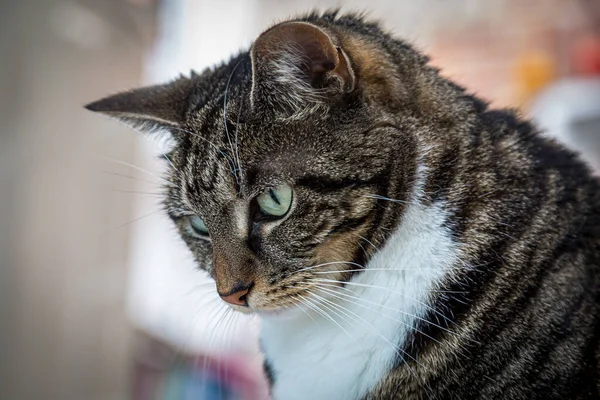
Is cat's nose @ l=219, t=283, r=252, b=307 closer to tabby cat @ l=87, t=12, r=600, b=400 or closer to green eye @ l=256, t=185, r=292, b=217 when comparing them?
tabby cat @ l=87, t=12, r=600, b=400

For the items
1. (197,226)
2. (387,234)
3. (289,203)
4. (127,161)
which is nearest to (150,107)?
(197,226)

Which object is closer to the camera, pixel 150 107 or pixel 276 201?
pixel 276 201

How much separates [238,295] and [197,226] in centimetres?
15

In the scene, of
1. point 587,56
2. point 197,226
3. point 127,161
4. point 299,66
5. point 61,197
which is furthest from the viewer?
point 587,56

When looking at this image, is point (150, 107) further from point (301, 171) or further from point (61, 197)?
point (61, 197)

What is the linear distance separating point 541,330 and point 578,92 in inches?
53.4

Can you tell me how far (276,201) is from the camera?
0.74m

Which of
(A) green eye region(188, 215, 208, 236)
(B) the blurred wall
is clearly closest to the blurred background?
(B) the blurred wall

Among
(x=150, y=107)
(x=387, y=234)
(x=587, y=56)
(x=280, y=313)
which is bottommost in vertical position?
(x=280, y=313)

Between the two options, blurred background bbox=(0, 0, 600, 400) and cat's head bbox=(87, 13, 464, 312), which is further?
blurred background bbox=(0, 0, 600, 400)

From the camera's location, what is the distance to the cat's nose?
0.75 metres

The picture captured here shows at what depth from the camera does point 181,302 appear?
1.62m

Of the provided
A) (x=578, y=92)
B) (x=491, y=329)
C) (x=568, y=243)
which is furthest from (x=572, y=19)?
(x=491, y=329)

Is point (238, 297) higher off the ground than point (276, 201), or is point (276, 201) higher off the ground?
point (276, 201)
